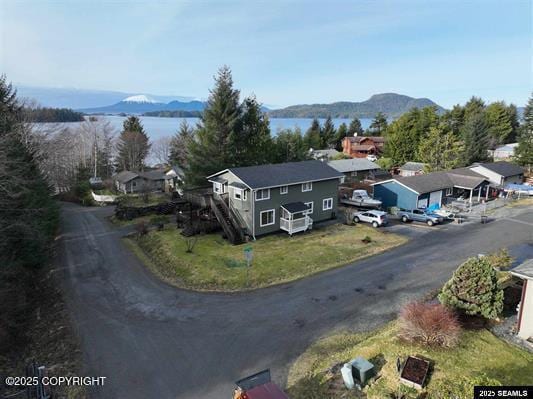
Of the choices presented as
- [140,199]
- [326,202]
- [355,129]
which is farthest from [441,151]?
[355,129]

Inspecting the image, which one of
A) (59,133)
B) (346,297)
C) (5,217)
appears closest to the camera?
(346,297)

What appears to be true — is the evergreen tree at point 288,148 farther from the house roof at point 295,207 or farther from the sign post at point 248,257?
the sign post at point 248,257

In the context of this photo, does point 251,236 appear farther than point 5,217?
Yes

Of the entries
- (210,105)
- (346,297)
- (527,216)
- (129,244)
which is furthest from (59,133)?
(527,216)

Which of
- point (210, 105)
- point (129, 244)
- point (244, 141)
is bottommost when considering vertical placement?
point (129, 244)

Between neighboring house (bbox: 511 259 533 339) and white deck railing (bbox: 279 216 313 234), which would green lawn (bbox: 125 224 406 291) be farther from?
neighboring house (bbox: 511 259 533 339)

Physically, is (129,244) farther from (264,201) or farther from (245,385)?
(245,385)

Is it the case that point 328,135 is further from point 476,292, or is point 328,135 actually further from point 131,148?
point 476,292

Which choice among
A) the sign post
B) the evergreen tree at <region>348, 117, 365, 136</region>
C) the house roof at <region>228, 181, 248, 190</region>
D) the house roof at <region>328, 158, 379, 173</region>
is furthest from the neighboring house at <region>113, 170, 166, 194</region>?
the evergreen tree at <region>348, 117, 365, 136</region>
